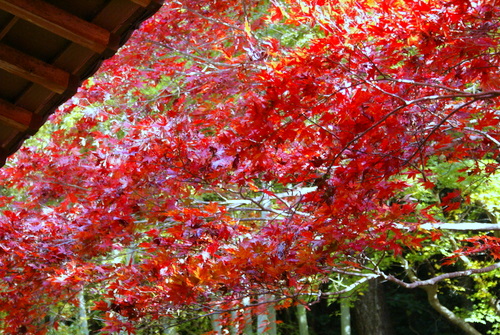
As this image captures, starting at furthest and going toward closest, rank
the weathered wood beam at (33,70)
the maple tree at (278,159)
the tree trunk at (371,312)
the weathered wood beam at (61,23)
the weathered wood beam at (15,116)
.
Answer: the tree trunk at (371,312) < the maple tree at (278,159) < the weathered wood beam at (15,116) < the weathered wood beam at (33,70) < the weathered wood beam at (61,23)

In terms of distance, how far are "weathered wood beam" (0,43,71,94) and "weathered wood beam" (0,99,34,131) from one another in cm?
17

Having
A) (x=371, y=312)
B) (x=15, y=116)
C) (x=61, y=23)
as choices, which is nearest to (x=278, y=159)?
(x=15, y=116)

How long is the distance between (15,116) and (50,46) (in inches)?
10.9

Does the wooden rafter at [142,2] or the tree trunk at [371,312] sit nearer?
the wooden rafter at [142,2]

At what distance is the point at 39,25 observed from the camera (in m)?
1.68

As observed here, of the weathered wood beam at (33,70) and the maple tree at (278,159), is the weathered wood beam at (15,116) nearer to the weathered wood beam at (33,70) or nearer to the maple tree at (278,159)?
the weathered wood beam at (33,70)

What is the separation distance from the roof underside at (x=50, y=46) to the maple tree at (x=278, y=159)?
4.42ft

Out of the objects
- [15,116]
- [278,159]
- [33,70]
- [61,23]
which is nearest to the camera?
[61,23]

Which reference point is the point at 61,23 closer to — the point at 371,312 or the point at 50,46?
the point at 50,46

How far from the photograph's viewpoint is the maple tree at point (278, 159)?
3414 mm

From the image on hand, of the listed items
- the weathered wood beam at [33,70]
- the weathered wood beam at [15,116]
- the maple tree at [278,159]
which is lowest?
the weathered wood beam at [15,116]

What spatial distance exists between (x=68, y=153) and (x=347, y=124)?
4418 mm

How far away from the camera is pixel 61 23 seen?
1687mm

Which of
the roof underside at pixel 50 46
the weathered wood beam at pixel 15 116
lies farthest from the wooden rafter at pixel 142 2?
the weathered wood beam at pixel 15 116
